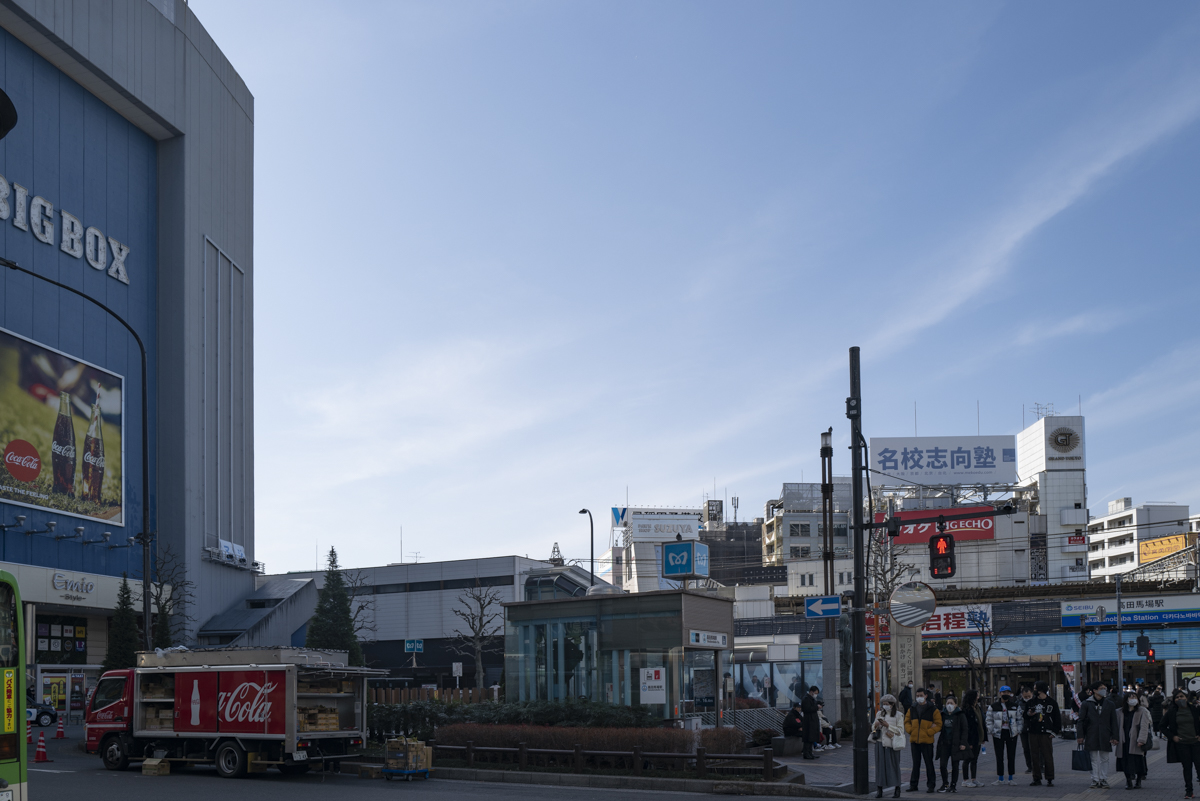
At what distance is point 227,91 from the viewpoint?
70000 millimetres

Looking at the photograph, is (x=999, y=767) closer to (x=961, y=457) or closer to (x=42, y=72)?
(x=42, y=72)

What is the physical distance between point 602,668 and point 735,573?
100 m

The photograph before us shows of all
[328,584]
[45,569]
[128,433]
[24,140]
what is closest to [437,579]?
[328,584]

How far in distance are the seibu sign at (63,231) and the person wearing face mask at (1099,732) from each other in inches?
1907

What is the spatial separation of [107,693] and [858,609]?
18.2 m

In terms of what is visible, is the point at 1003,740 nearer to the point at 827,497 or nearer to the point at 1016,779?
the point at 1016,779

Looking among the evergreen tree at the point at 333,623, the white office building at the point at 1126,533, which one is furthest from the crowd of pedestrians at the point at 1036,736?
the white office building at the point at 1126,533

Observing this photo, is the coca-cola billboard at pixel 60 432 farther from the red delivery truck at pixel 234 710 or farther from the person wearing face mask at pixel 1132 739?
the person wearing face mask at pixel 1132 739

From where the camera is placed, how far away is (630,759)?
75.4ft

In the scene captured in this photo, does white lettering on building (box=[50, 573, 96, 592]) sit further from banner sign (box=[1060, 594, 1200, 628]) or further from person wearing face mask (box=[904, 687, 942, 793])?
banner sign (box=[1060, 594, 1200, 628])

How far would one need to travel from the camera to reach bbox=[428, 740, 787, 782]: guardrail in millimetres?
21641

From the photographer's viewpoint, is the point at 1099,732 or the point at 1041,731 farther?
the point at 1041,731

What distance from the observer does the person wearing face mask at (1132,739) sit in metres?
19.8

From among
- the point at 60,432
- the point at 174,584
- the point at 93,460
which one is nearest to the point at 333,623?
the point at 174,584
